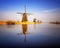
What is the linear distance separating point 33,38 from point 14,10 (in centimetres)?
76

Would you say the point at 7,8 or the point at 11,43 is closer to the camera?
the point at 11,43

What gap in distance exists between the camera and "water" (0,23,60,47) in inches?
127

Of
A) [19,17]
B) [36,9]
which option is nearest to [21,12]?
[19,17]

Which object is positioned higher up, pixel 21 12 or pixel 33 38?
pixel 21 12

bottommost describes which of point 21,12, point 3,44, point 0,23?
point 3,44

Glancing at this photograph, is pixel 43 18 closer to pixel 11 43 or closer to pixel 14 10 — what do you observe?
pixel 14 10

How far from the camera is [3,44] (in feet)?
10.4

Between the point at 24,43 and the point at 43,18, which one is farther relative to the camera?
the point at 43,18

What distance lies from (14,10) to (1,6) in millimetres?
301

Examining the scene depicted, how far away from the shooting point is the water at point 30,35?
3221 mm

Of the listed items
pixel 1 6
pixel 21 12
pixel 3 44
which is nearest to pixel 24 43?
pixel 3 44

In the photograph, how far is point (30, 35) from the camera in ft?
11.0

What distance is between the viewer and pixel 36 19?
3.49 m

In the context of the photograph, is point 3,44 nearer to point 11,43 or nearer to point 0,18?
point 11,43
